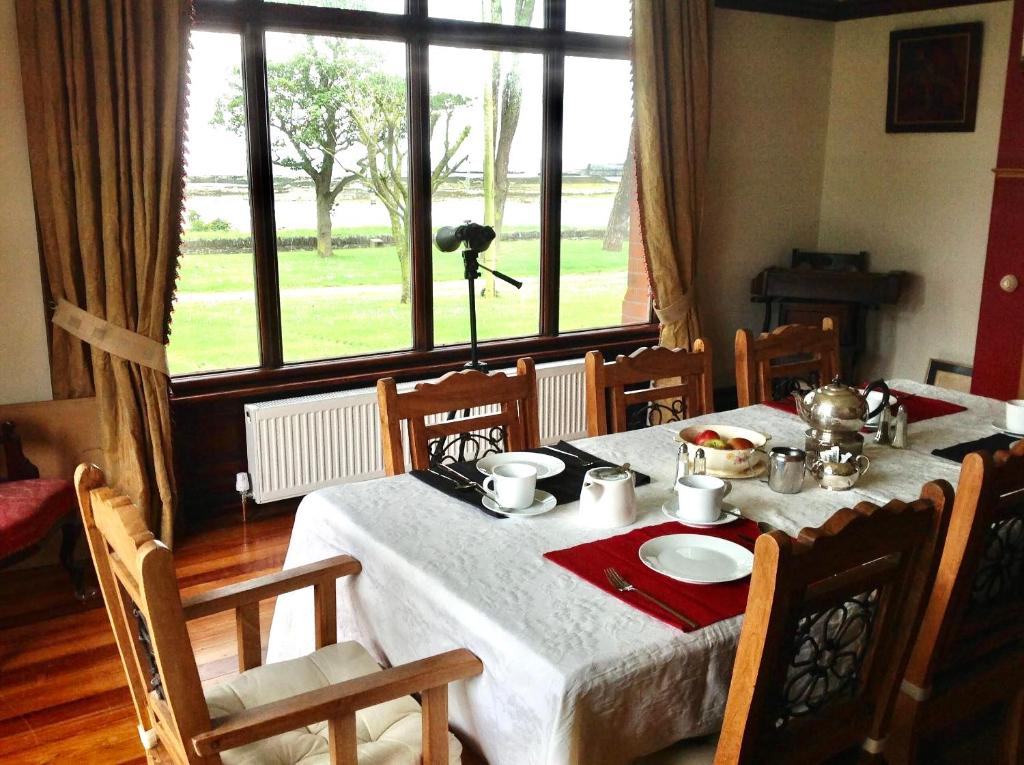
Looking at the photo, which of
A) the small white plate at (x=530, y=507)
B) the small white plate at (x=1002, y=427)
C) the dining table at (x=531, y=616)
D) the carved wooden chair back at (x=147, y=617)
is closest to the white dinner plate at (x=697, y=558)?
the dining table at (x=531, y=616)

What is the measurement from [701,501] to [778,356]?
137 cm

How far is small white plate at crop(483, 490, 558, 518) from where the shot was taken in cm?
188

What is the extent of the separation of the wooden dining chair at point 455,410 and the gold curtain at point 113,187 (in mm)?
1355

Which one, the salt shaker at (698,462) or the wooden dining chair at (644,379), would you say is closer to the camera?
the salt shaker at (698,462)

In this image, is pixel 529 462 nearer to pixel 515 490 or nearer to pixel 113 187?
pixel 515 490

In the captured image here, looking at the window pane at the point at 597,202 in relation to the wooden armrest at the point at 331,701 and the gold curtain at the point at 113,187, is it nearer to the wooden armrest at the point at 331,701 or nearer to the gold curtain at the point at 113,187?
the gold curtain at the point at 113,187

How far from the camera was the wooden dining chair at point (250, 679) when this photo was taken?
4.29 ft

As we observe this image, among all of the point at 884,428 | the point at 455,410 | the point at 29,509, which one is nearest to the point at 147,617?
the point at 455,410

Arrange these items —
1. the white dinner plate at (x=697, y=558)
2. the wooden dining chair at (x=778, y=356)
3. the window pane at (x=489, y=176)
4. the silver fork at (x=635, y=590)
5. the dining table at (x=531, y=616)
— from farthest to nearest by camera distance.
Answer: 1. the window pane at (x=489, y=176)
2. the wooden dining chair at (x=778, y=356)
3. the white dinner plate at (x=697, y=558)
4. the silver fork at (x=635, y=590)
5. the dining table at (x=531, y=616)

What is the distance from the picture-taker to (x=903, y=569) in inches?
55.4

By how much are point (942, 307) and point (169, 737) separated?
434 cm

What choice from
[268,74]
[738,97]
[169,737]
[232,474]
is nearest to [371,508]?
[169,737]

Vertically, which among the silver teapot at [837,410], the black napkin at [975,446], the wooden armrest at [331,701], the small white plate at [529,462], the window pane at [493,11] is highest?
the window pane at [493,11]

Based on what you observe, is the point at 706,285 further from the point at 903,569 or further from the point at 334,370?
the point at 903,569
